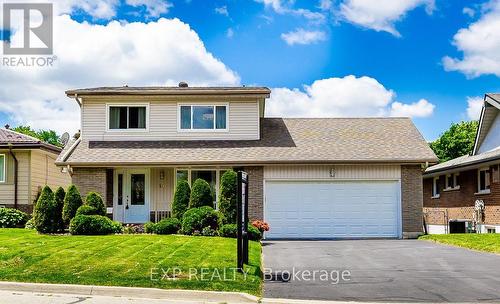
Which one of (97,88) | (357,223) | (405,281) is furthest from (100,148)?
(405,281)

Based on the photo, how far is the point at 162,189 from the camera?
24594 mm

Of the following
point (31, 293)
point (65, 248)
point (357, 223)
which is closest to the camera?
point (31, 293)

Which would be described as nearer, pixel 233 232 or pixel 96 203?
pixel 233 232

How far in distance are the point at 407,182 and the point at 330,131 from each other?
4.57m

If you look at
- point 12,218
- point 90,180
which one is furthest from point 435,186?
point 12,218

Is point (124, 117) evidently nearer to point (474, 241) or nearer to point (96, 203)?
point (96, 203)

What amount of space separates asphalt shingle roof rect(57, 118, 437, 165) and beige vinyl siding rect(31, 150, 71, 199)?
11.0 feet

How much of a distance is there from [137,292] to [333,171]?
43.6 ft

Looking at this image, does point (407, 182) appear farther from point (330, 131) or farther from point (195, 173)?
point (195, 173)

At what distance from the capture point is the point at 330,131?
26.5 meters

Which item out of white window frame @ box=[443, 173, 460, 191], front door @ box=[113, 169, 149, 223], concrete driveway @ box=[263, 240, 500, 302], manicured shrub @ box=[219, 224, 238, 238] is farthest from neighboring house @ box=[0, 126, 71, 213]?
white window frame @ box=[443, 173, 460, 191]

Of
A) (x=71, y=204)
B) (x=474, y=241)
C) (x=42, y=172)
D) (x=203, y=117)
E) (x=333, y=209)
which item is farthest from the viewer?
(x=42, y=172)

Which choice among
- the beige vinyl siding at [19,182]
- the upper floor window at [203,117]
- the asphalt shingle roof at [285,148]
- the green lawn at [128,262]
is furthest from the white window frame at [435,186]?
the beige vinyl siding at [19,182]

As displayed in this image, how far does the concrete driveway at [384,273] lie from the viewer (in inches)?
441
